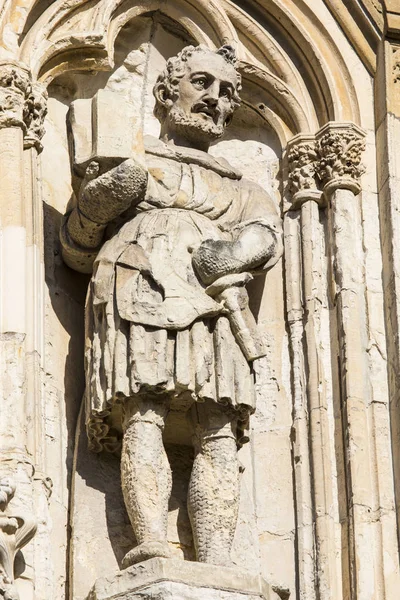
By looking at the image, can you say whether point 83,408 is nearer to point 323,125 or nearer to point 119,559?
point 119,559

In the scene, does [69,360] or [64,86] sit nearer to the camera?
[69,360]

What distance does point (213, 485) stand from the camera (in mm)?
9086

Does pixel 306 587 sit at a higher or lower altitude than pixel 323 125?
lower

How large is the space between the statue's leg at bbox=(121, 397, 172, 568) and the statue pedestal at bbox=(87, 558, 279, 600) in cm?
13

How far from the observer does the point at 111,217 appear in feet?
31.0

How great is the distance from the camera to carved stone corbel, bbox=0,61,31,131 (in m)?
9.53

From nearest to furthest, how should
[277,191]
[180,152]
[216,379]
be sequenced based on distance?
[216,379]
[180,152]
[277,191]

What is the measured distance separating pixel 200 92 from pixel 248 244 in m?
0.82

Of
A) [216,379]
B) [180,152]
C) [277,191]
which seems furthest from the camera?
[277,191]

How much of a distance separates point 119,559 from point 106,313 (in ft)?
3.48

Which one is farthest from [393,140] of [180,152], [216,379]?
[216,379]

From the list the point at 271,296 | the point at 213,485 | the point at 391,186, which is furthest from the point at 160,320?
the point at 391,186

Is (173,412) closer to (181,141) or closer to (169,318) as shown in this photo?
(169,318)

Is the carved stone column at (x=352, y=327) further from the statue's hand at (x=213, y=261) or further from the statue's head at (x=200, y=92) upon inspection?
the statue's hand at (x=213, y=261)
